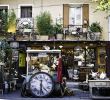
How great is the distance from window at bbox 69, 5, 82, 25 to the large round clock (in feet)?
30.1

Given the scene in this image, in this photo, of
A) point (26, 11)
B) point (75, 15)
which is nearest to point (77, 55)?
point (75, 15)

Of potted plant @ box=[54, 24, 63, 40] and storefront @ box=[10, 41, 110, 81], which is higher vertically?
potted plant @ box=[54, 24, 63, 40]

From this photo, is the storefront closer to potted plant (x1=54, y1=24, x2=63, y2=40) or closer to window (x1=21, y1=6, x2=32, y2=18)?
potted plant (x1=54, y1=24, x2=63, y2=40)

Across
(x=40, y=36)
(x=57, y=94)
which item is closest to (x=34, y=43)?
(x=40, y=36)

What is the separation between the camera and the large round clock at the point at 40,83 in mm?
19562

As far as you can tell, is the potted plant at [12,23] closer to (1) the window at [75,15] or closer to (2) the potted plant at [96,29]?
(1) the window at [75,15]

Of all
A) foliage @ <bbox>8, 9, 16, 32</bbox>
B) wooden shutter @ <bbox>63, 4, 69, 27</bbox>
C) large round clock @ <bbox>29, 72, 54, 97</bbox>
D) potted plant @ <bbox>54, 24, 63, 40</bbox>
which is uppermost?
wooden shutter @ <bbox>63, 4, 69, 27</bbox>

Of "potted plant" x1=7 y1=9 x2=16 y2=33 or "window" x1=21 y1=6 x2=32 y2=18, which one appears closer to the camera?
"potted plant" x1=7 y1=9 x2=16 y2=33

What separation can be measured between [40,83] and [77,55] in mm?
8954

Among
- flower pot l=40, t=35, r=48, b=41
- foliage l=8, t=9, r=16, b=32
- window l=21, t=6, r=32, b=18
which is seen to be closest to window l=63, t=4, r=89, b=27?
flower pot l=40, t=35, r=48, b=41

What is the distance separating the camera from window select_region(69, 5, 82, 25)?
28.0 metres

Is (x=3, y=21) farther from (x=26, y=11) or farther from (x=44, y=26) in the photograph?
(x=44, y=26)

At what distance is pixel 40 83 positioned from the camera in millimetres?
19625

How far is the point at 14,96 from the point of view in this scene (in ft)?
65.8
